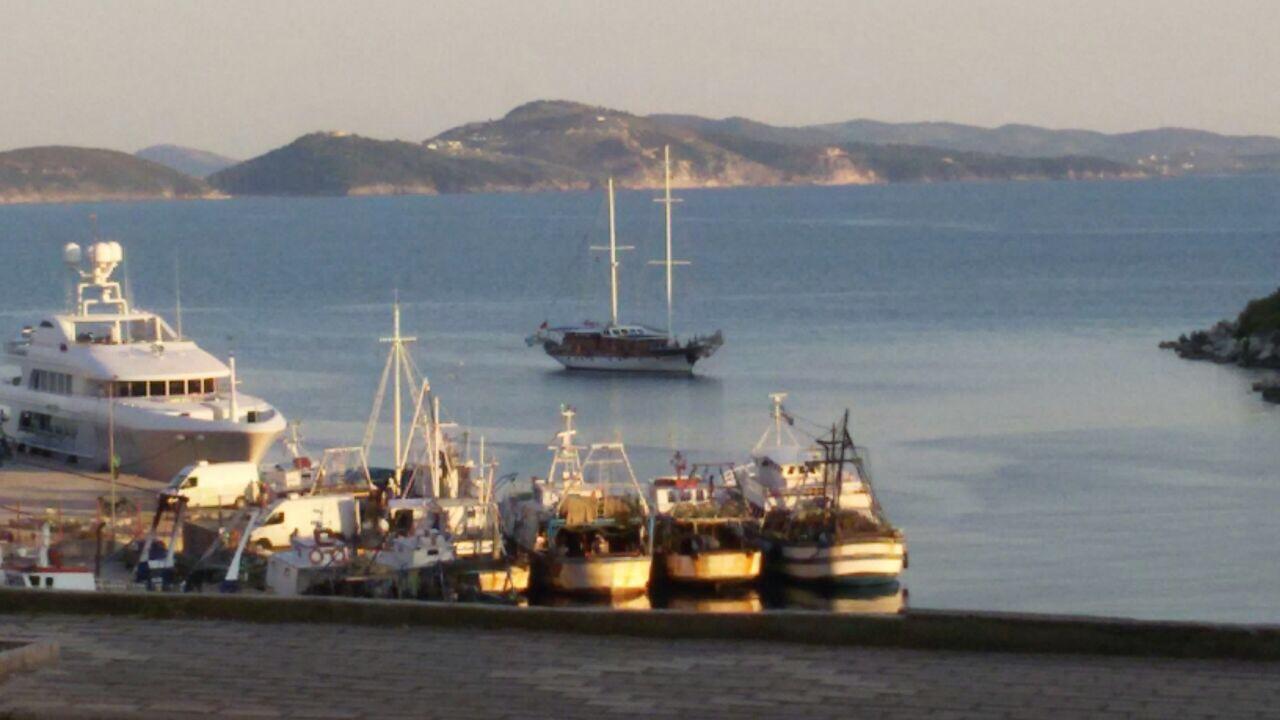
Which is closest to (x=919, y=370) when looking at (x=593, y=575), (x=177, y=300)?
(x=177, y=300)

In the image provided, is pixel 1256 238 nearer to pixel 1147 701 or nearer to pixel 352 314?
pixel 352 314

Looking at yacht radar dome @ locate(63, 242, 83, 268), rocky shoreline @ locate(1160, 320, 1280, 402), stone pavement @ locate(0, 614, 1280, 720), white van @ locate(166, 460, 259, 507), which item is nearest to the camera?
stone pavement @ locate(0, 614, 1280, 720)

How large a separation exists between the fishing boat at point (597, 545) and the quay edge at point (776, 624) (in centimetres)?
1380

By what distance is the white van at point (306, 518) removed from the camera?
23625 millimetres

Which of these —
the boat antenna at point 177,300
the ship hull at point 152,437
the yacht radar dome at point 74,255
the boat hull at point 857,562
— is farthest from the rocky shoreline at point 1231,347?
the boat hull at point 857,562

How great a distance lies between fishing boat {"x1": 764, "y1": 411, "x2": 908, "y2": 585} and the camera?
24.2 metres

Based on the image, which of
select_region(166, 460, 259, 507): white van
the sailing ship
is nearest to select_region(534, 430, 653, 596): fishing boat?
select_region(166, 460, 259, 507): white van

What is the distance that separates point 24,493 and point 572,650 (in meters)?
21.2

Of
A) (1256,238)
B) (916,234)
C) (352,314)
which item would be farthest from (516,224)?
(352,314)

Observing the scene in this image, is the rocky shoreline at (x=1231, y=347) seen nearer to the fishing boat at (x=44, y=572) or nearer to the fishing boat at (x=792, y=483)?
the fishing boat at (x=792, y=483)

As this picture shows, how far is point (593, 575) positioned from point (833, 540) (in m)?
2.82

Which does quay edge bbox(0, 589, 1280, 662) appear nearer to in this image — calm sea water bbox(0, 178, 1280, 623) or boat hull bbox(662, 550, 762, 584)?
calm sea water bbox(0, 178, 1280, 623)

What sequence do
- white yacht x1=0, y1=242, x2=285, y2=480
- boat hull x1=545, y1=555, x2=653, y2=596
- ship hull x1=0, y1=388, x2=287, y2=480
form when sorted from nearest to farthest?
boat hull x1=545, y1=555, x2=653, y2=596
ship hull x1=0, y1=388, x2=287, y2=480
white yacht x1=0, y1=242, x2=285, y2=480

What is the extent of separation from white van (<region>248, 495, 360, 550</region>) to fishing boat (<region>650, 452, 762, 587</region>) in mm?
3387
